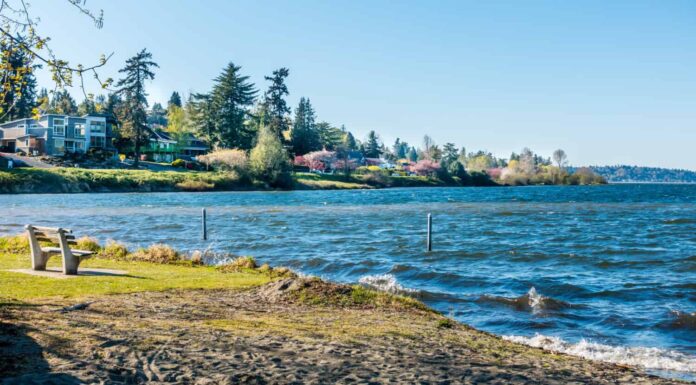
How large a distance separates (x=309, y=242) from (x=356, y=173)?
120m

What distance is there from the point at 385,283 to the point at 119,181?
246 feet

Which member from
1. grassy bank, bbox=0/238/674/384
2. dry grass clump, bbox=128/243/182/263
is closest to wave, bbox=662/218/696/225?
dry grass clump, bbox=128/243/182/263

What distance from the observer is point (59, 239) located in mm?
14008

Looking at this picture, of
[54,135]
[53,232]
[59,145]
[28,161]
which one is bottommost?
[53,232]

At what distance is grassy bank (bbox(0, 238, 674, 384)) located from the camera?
6.74 metres

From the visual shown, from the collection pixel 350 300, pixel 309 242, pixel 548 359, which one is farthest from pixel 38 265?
pixel 309 242

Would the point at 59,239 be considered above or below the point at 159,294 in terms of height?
above

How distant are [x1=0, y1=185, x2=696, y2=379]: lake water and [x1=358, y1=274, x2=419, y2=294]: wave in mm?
73

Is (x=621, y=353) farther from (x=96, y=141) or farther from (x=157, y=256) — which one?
(x=96, y=141)

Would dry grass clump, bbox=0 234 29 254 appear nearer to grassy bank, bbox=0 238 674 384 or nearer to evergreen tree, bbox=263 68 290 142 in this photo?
grassy bank, bbox=0 238 674 384

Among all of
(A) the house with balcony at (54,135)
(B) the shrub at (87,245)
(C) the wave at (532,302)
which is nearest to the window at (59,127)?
(A) the house with balcony at (54,135)

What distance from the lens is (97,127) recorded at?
112 metres

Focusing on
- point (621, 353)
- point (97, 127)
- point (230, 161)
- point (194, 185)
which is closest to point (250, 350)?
point (621, 353)

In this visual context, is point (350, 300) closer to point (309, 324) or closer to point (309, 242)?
point (309, 324)
